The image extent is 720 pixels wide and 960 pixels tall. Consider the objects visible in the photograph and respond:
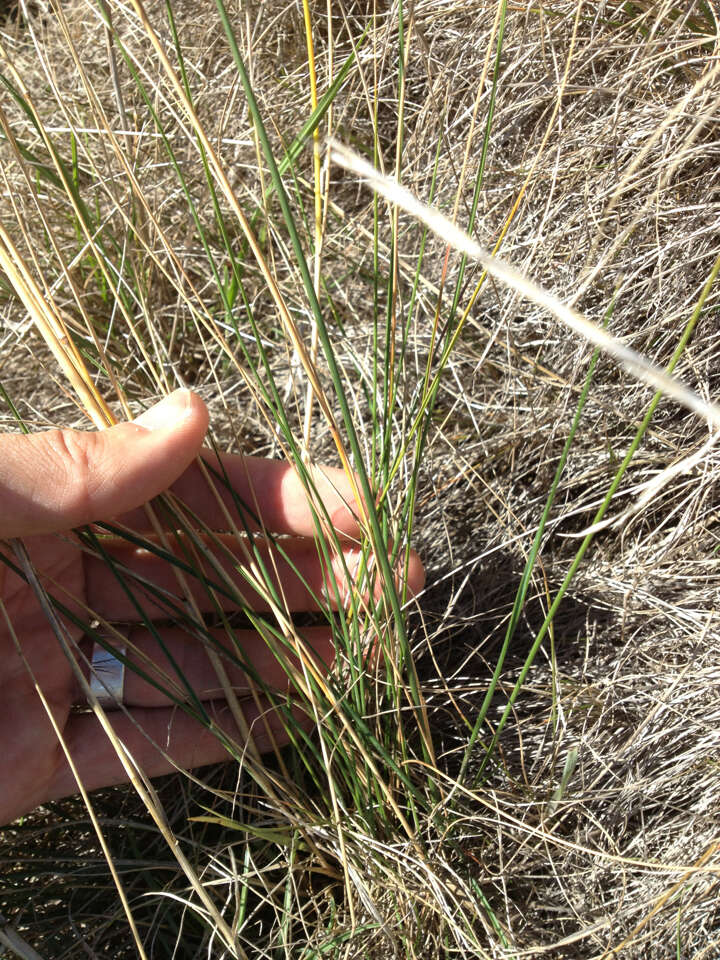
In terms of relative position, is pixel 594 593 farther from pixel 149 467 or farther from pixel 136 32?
pixel 136 32

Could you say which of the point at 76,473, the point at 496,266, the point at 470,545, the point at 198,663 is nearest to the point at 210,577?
the point at 198,663

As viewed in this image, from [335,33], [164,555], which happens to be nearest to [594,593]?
[164,555]

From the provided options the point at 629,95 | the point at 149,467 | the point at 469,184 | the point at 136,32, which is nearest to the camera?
the point at 149,467

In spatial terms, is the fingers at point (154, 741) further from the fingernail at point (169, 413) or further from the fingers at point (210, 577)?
the fingernail at point (169, 413)

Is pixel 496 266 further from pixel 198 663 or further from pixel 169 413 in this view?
pixel 198 663

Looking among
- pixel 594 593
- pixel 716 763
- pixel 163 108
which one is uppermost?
pixel 163 108

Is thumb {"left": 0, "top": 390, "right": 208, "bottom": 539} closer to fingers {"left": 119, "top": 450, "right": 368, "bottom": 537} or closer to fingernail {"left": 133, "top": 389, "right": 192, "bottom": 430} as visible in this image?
fingernail {"left": 133, "top": 389, "right": 192, "bottom": 430}
